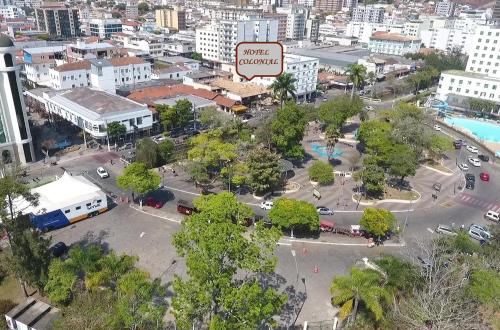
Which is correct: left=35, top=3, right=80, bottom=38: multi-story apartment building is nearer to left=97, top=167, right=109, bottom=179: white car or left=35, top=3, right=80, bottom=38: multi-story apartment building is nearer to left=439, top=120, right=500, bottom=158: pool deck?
left=97, top=167, right=109, bottom=179: white car

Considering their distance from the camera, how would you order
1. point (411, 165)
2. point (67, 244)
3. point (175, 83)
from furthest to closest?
point (175, 83), point (411, 165), point (67, 244)

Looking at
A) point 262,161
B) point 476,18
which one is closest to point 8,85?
point 262,161

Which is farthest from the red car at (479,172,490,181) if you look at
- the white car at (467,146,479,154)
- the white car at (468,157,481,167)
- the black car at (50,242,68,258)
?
the black car at (50,242,68,258)

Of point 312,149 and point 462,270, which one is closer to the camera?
point 462,270

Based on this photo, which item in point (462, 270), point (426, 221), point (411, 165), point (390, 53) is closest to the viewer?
point (462, 270)

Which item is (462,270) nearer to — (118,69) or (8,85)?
(8,85)

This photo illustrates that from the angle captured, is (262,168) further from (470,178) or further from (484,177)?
(484,177)

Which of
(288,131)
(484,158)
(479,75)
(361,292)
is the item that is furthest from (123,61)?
(479,75)
